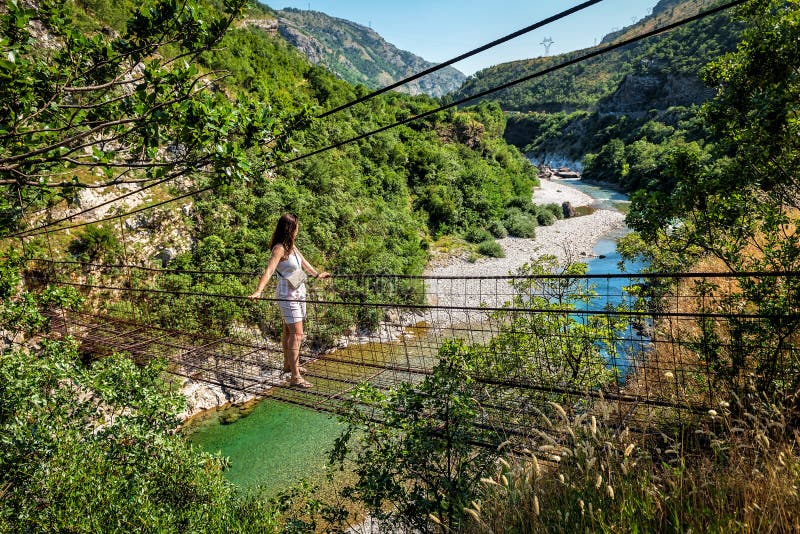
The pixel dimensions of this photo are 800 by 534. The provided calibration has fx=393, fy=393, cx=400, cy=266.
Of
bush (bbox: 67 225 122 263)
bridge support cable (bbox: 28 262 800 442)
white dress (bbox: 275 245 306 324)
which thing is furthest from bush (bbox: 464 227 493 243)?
white dress (bbox: 275 245 306 324)

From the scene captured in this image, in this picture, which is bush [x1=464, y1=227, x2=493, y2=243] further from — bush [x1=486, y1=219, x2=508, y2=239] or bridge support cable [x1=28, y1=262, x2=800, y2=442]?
bridge support cable [x1=28, y1=262, x2=800, y2=442]

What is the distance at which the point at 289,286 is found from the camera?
3.71 meters

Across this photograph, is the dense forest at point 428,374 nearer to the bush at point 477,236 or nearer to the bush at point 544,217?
the bush at point 477,236

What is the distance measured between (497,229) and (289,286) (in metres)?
18.9

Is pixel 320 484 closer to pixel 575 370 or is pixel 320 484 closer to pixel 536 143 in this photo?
pixel 575 370

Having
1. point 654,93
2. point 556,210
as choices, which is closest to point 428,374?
point 556,210

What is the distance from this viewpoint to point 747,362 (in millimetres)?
3273

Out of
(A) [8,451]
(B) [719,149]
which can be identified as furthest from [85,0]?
(B) [719,149]

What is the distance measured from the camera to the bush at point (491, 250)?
18500 millimetres

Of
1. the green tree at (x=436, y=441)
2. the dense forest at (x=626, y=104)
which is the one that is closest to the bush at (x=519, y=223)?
the dense forest at (x=626, y=104)

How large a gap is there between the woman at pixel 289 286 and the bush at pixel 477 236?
1686cm

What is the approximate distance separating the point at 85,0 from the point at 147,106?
47.0 feet

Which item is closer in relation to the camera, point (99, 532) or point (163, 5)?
point (163, 5)

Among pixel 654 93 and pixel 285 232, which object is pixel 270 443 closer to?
pixel 285 232
